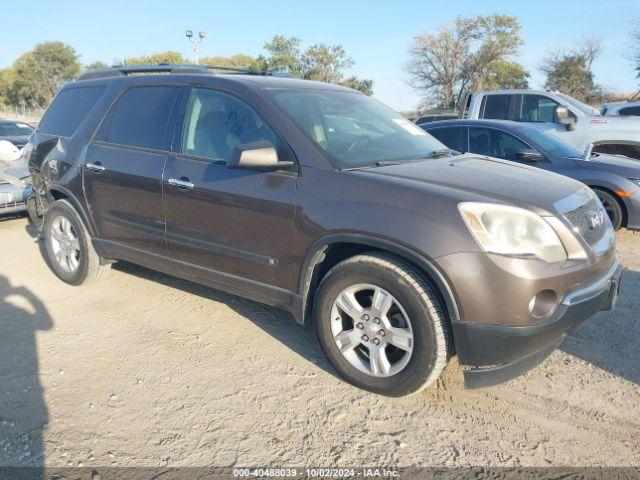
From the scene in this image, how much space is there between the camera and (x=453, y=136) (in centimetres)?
742

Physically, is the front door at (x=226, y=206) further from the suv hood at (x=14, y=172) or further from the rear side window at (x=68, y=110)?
the suv hood at (x=14, y=172)

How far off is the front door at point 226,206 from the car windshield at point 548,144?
4.61 metres

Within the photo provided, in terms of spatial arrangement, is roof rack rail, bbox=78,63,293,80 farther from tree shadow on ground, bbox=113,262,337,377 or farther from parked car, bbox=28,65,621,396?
tree shadow on ground, bbox=113,262,337,377

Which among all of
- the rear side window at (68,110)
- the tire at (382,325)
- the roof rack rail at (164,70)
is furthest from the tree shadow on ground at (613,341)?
the rear side window at (68,110)

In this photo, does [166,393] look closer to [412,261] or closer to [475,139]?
[412,261]

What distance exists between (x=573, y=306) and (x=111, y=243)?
3469 millimetres

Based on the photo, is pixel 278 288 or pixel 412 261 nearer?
pixel 412 261

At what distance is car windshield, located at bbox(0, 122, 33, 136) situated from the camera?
532 inches

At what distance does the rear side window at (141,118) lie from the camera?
398cm

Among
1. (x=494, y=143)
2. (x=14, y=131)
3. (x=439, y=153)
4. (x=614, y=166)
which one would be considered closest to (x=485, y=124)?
(x=494, y=143)

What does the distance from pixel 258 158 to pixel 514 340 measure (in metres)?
1.71

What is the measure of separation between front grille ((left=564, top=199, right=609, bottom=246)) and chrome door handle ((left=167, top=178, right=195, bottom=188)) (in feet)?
7.67

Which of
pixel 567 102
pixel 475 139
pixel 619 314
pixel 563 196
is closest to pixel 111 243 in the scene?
pixel 563 196

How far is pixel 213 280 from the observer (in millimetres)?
3723
